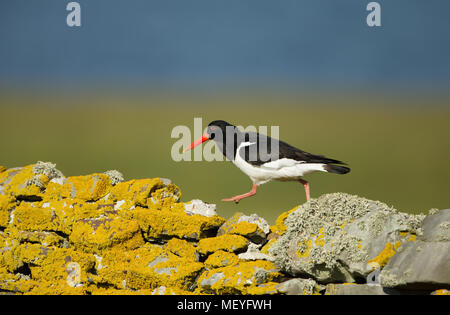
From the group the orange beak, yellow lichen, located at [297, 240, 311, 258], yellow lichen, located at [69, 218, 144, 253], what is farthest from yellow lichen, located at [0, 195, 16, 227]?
yellow lichen, located at [297, 240, 311, 258]

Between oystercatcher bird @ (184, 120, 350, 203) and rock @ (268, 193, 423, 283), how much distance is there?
1.82 m

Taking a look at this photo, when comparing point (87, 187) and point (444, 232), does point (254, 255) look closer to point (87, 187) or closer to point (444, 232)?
point (444, 232)

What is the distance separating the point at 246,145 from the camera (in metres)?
8.83

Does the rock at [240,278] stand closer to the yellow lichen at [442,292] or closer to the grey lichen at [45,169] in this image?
the yellow lichen at [442,292]

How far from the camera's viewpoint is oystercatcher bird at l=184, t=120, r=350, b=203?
8633 millimetres

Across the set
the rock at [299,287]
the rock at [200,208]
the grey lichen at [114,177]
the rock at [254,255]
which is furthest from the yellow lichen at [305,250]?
the grey lichen at [114,177]

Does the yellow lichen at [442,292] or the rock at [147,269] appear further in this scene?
the rock at [147,269]

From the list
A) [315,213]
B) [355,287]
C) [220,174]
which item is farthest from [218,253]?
[220,174]

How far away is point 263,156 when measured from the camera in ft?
28.6

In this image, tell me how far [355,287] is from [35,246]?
4.31 m

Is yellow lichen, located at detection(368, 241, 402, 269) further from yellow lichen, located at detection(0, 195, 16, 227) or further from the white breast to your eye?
yellow lichen, located at detection(0, 195, 16, 227)

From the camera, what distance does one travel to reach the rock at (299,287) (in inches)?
244
